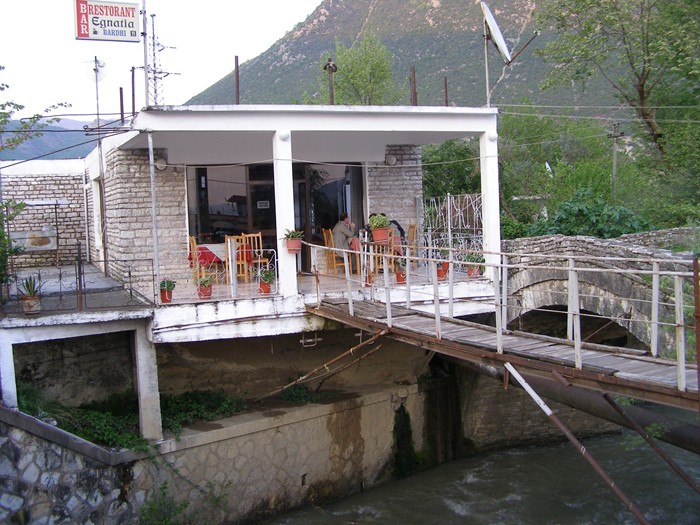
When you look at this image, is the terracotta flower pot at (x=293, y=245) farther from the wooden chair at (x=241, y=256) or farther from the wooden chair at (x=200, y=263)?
the wooden chair at (x=200, y=263)

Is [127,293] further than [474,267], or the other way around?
[474,267]

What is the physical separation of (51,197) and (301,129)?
1092 cm

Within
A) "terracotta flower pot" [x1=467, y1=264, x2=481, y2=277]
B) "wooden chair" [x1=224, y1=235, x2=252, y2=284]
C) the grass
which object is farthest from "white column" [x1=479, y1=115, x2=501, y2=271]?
the grass

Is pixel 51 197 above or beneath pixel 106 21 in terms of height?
beneath

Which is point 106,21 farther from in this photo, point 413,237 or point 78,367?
point 413,237

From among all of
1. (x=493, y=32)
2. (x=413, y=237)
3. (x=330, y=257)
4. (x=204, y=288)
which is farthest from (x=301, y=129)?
(x=413, y=237)

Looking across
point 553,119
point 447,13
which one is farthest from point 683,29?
point 447,13

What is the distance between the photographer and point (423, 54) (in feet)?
157

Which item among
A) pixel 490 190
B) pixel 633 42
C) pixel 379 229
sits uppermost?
pixel 633 42

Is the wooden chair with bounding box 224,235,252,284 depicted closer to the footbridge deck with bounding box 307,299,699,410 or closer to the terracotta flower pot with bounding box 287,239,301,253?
the terracotta flower pot with bounding box 287,239,301,253

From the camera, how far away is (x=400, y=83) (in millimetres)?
44156

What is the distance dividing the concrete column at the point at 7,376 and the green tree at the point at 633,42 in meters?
15.6

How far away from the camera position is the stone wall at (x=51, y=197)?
18.4 m

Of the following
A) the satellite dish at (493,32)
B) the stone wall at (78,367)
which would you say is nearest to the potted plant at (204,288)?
the stone wall at (78,367)
